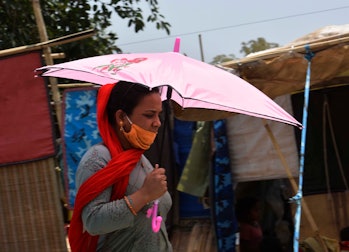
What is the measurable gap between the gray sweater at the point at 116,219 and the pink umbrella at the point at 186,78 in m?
0.32

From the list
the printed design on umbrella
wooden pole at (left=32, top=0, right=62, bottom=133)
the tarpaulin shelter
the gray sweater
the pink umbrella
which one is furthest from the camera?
the tarpaulin shelter

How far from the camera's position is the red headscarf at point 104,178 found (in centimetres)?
177

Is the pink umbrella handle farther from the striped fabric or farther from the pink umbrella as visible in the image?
the striped fabric

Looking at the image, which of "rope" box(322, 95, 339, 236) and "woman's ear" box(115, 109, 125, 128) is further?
"rope" box(322, 95, 339, 236)

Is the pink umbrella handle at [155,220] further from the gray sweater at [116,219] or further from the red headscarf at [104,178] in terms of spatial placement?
the red headscarf at [104,178]

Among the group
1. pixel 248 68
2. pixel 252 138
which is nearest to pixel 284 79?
pixel 248 68

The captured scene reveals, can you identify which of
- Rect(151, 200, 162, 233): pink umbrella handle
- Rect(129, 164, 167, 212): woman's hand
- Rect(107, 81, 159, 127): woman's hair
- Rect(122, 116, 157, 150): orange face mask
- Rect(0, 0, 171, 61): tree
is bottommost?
Rect(151, 200, 162, 233): pink umbrella handle

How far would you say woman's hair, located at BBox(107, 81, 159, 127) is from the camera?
193 centimetres

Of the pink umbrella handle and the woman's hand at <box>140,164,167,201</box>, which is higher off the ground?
the woman's hand at <box>140,164,167,201</box>

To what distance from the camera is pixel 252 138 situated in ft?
14.6

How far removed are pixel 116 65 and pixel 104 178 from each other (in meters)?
0.53

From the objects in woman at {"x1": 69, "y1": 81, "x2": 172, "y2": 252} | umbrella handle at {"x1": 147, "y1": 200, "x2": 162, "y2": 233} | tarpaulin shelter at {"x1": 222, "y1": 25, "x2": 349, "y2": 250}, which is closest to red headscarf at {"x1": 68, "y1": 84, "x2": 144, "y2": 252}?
woman at {"x1": 69, "y1": 81, "x2": 172, "y2": 252}

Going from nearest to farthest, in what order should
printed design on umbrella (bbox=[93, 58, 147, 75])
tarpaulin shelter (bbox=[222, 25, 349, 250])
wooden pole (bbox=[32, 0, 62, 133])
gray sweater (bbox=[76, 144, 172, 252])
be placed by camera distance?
gray sweater (bbox=[76, 144, 172, 252]) < printed design on umbrella (bbox=[93, 58, 147, 75]) < wooden pole (bbox=[32, 0, 62, 133]) < tarpaulin shelter (bbox=[222, 25, 349, 250])

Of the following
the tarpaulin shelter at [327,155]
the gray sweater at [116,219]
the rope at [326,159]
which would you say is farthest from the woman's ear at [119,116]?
the rope at [326,159]
